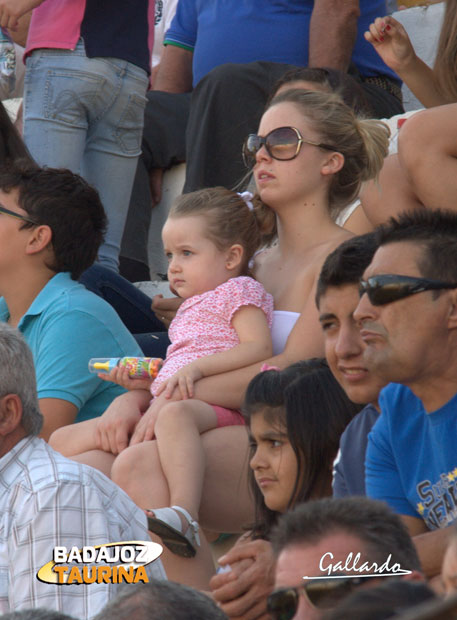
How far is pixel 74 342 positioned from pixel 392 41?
171cm

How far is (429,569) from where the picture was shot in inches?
89.4

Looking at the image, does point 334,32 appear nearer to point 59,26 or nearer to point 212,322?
point 59,26

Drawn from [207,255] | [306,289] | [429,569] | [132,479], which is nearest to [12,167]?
[207,255]

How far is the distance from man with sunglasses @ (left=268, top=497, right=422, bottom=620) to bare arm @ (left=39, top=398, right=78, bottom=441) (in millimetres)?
2048

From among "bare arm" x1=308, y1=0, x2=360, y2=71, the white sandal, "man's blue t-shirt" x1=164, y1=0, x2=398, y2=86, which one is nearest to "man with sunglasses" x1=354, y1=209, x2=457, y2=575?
the white sandal

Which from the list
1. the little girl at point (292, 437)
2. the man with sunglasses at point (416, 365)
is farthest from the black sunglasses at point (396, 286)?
the little girl at point (292, 437)

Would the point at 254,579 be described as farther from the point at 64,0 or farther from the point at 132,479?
the point at 64,0

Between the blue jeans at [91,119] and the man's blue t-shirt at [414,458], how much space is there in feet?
8.89

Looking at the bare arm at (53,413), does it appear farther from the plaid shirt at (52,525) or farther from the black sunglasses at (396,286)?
the black sunglasses at (396,286)

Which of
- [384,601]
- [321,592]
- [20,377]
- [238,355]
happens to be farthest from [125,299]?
[384,601]

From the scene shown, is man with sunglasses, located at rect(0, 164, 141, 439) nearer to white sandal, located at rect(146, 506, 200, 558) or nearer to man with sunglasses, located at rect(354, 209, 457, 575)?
white sandal, located at rect(146, 506, 200, 558)

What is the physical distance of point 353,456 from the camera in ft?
9.14

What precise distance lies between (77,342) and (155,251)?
2.43m

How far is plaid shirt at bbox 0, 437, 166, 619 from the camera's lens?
7.74ft
